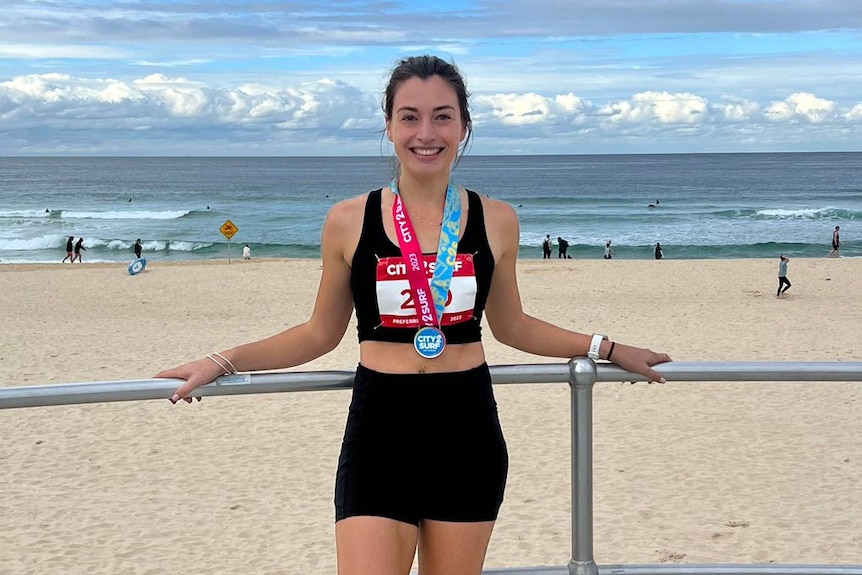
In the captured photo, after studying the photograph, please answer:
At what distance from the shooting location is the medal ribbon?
2.29m

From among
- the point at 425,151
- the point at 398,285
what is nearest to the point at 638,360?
the point at 398,285

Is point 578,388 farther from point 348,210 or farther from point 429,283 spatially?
point 348,210

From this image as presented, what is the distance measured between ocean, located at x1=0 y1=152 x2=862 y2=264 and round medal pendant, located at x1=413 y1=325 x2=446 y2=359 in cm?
1565

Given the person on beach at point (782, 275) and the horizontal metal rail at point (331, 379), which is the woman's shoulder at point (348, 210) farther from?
the person on beach at point (782, 275)

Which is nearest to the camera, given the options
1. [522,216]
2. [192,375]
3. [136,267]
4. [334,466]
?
[192,375]

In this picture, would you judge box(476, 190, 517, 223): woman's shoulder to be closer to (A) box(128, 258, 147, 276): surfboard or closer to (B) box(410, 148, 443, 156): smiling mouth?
(B) box(410, 148, 443, 156): smiling mouth

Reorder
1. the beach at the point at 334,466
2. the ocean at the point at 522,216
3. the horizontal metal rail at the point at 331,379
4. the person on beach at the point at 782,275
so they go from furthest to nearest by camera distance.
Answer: the ocean at the point at 522,216 < the person on beach at the point at 782,275 < the beach at the point at 334,466 < the horizontal metal rail at the point at 331,379

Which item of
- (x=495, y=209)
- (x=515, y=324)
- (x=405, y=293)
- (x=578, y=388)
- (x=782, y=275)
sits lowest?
(x=782, y=275)

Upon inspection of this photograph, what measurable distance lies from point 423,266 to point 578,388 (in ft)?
1.59

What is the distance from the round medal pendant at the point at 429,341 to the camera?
2.28m

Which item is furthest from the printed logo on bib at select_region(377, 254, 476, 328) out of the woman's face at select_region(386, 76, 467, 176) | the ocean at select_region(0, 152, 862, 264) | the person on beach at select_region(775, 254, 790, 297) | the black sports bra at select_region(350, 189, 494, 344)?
the person on beach at select_region(775, 254, 790, 297)

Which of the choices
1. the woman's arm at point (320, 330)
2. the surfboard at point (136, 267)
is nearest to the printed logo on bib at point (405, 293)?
the woman's arm at point (320, 330)

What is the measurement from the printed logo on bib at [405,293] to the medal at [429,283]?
0.01 meters

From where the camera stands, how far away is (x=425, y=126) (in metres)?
2.43
